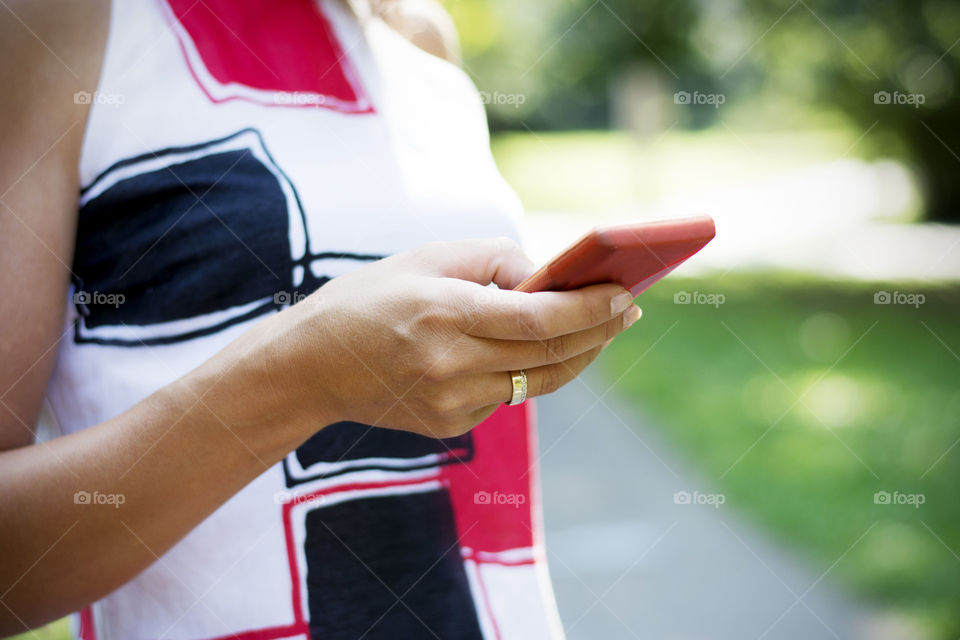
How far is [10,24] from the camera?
3.78 feet

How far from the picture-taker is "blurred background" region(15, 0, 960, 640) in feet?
13.4

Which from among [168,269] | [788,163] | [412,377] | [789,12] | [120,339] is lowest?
[412,377]

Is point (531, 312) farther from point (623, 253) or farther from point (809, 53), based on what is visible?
point (809, 53)

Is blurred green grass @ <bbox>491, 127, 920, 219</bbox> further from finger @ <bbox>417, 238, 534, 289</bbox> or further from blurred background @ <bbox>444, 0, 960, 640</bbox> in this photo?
finger @ <bbox>417, 238, 534, 289</bbox>

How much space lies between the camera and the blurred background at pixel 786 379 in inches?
161

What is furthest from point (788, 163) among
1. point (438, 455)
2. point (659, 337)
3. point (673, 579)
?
point (438, 455)

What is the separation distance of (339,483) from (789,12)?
37.7 ft

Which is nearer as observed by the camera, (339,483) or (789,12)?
(339,483)

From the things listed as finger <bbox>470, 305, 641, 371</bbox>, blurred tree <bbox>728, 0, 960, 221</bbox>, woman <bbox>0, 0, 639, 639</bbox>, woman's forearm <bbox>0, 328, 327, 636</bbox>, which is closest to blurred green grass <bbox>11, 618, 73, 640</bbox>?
woman <bbox>0, 0, 639, 639</bbox>

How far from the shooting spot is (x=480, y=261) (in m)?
1.25

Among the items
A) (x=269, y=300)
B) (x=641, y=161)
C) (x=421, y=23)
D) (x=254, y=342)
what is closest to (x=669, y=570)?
(x=421, y=23)

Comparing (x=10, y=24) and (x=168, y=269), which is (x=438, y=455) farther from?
(x=10, y=24)

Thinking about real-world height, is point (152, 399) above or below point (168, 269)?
below

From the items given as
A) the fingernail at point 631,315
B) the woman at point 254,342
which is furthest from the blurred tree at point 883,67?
the fingernail at point 631,315
